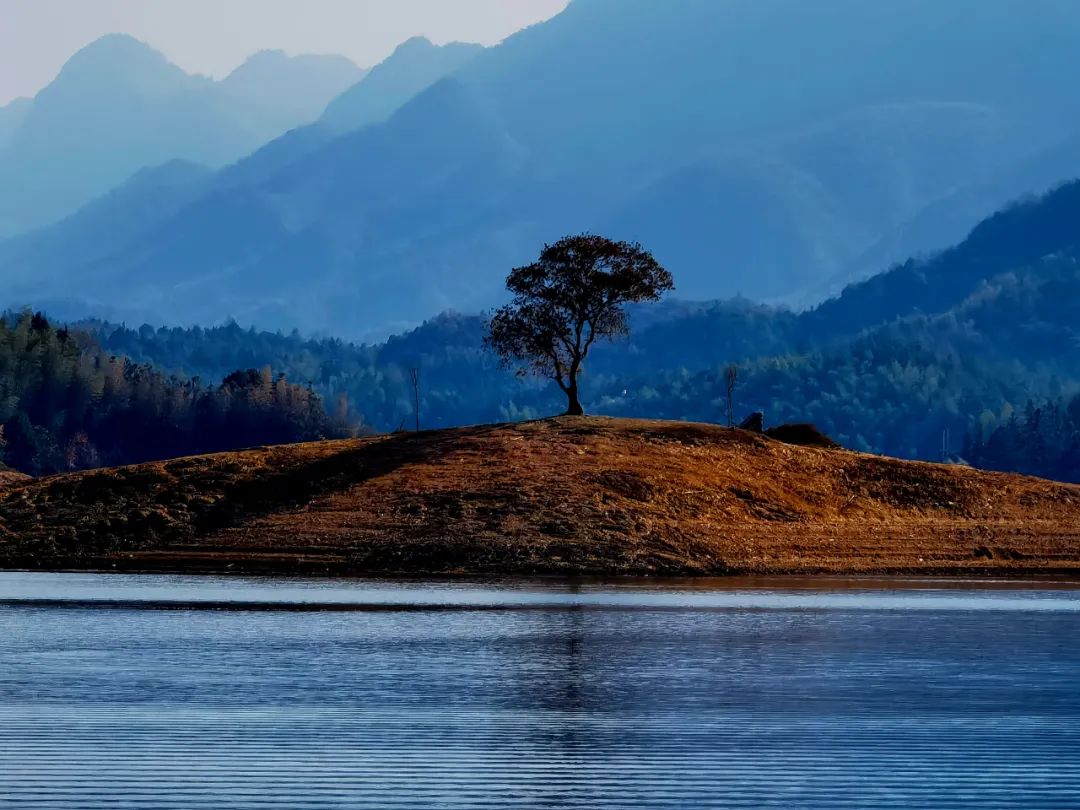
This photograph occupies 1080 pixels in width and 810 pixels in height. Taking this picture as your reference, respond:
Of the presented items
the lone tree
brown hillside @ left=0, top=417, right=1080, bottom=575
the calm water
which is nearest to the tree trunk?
the lone tree

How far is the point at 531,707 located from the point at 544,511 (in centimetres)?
4466

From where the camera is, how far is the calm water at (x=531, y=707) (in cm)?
1745

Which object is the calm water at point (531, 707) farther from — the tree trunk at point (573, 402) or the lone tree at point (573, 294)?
the tree trunk at point (573, 402)

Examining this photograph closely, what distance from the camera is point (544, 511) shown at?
224ft

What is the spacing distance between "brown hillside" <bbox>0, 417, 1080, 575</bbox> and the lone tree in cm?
691

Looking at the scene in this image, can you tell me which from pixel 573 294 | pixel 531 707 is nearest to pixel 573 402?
pixel 573 294

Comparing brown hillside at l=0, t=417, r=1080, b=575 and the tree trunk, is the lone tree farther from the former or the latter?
brown hillside at l=0, t=417, r=1080, b=575

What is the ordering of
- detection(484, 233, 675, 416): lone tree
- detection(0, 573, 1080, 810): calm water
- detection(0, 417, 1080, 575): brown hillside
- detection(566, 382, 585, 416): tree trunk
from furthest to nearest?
detection(566, 382, 585, 416): tree trunk → detection(484, 233, 675, 416): lone tree → detection(0, 417, 1080, 575): brown hillside → detection(0, 573, 1080, 810): calm water

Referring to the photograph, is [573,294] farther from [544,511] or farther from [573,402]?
[544,511]

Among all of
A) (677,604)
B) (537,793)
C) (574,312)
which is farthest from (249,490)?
(537,793)

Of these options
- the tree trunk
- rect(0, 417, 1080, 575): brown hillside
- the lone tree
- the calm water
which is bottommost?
the calm water

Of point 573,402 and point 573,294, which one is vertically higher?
point 573,294

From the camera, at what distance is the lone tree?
9075 centimetres

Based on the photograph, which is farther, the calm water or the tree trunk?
the tree trunk
